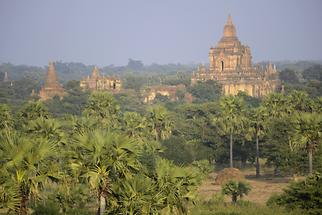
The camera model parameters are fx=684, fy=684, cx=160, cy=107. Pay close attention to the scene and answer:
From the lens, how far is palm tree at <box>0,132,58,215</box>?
2025cm

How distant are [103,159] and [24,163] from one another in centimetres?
244

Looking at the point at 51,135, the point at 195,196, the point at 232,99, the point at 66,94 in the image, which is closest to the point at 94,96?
the point at 232,99

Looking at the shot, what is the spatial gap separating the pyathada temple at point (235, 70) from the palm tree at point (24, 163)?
91029mm

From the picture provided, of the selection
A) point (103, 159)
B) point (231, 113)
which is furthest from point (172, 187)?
point (231, 113)

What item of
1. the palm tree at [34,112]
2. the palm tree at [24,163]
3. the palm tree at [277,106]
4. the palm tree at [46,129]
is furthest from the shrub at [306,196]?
the palm tree at [277,106]

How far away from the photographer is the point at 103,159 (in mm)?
21188

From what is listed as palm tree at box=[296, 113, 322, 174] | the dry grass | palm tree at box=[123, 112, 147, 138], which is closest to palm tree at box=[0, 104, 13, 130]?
palm tree at box=[123, 112, 147, 138]

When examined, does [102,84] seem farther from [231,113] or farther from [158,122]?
[158,122]

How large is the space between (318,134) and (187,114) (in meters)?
46.5

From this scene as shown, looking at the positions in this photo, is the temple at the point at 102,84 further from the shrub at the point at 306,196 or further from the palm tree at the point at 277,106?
the shrub at the point at 306,196

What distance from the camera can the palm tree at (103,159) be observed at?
21062mm

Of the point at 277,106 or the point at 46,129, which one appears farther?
the point at 277,106

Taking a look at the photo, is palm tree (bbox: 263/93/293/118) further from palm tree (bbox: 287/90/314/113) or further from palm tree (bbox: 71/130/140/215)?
palm tree (bbox: 71/130/140/215)

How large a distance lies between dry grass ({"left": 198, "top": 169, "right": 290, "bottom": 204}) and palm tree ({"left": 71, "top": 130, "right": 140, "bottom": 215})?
2175cm
